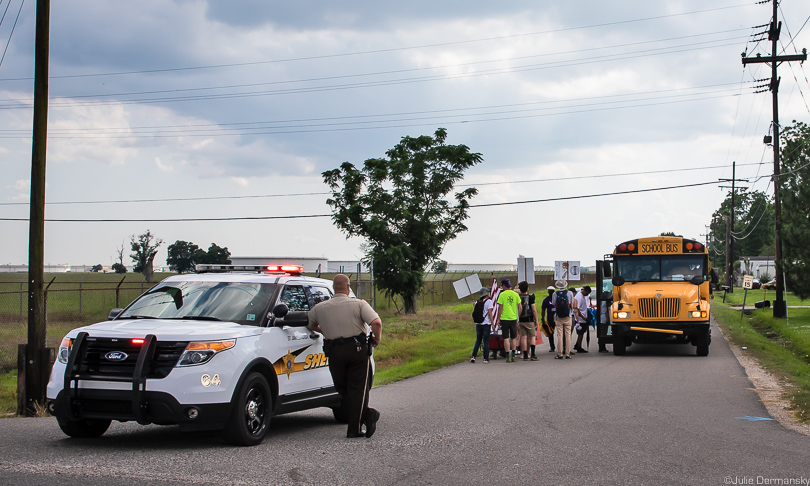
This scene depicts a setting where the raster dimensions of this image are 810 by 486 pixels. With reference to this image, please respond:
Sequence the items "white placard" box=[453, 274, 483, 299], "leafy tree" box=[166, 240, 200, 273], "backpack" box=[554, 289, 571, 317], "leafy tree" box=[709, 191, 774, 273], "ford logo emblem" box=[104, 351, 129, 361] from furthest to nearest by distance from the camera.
Result: "leafy tree" box=[709, 191, 774, 273] → "leafy tree" box=[166, 240, 200, 273] → "white placard" box=[453, 274, 483, 299] → "backpack" box=[554, 289, 571, 317] → "ford logo emblem" box=[104, 351, 129, 361]

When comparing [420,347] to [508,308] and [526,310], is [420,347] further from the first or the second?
[508,308]

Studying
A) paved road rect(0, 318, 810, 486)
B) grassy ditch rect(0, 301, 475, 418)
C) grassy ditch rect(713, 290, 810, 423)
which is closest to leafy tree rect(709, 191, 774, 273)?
grassy ditch rect(713, 290, 810, 423)

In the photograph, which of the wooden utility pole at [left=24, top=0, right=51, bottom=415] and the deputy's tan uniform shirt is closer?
the deputy's tan uniform shirt

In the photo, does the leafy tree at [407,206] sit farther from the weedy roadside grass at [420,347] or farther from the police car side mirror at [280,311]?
the police car side mirror at [280,311]

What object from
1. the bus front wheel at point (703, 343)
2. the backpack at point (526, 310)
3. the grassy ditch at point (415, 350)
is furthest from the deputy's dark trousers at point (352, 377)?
the bus front wheel at point (703, 343)

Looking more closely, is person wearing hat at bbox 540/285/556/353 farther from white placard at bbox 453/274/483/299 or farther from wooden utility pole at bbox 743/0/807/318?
wooden utility pole at bbox 743/0/807/318

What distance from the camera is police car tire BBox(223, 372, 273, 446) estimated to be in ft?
25.0

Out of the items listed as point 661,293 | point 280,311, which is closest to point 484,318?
point 661,293

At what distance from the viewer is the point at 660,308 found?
65.4 feet

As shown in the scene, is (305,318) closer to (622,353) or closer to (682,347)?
(622,353)

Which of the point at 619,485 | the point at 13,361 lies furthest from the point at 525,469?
the point at 13,361

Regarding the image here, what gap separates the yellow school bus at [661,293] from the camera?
19703 mm

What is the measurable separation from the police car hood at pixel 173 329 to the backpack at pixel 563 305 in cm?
1235

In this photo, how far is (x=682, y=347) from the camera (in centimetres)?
2333
